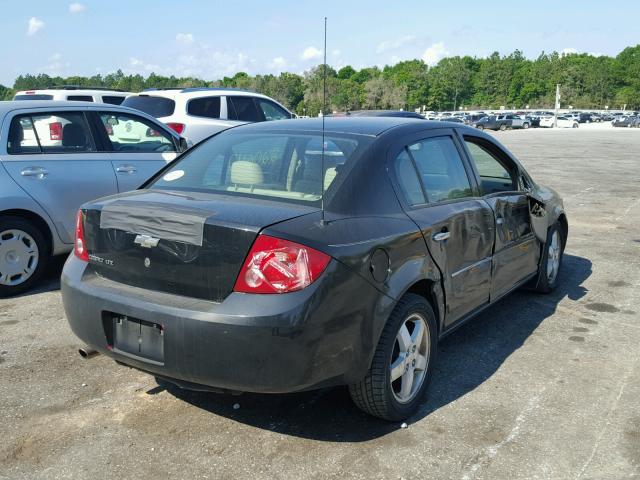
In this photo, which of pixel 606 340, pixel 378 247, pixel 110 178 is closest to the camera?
pixel 378 247

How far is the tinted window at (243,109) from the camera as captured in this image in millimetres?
11508

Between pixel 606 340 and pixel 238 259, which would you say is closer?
pixel 238 259

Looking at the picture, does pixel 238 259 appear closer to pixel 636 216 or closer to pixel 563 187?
pixel 636 216

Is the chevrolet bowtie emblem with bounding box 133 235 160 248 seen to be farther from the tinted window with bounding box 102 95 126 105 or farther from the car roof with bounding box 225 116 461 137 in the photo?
the tinted window with bounding box 102 95 126 105

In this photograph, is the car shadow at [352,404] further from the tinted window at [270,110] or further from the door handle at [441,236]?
the tinted window at [270,110]

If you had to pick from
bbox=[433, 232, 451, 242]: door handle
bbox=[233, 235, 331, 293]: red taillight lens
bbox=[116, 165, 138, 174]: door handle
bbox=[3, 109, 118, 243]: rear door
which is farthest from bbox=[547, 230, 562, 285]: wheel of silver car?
bbox=[3, 109, 118, 243]: rear door

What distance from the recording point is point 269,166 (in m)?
3.71

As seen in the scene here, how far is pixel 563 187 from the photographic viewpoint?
1373 cm

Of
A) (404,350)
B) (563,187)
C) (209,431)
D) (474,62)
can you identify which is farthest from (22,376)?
(474,62)

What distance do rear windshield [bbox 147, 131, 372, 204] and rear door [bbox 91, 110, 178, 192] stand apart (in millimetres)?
2398

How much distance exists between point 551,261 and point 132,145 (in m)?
4.35

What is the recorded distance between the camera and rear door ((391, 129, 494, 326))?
3.66 m

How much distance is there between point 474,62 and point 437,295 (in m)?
172

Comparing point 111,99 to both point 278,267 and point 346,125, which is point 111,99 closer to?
point 346,125
